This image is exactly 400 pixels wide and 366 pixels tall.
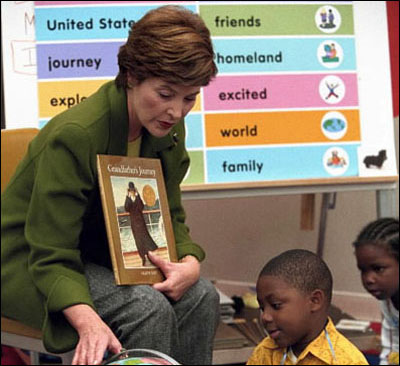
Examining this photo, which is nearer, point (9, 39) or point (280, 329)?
point (280, 329)

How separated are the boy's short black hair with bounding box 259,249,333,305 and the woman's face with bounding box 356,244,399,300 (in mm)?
569

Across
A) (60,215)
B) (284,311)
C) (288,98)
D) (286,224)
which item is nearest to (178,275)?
(60,215)

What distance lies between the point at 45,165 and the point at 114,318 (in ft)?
0.74

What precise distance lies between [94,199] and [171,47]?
0.19 meters

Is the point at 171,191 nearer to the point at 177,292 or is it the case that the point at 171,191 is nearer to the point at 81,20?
the point at 177,292

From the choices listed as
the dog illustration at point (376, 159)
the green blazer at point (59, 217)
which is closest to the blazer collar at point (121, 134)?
the green blazer at point (59, 217)

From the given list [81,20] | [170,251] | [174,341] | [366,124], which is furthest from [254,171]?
[170,251]

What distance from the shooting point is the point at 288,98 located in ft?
4.80

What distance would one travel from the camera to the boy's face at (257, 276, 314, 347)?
1.86 feet

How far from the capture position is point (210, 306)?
3.43 ft

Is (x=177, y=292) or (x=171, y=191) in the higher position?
(x=171, y=191)

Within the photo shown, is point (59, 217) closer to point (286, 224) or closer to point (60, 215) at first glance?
point (60, 215)

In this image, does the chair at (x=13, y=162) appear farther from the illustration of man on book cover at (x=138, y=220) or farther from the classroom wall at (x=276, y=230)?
the classroom wall at (x=276, y=230)

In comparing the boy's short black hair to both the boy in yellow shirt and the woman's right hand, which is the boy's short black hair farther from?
the woman's right hand
